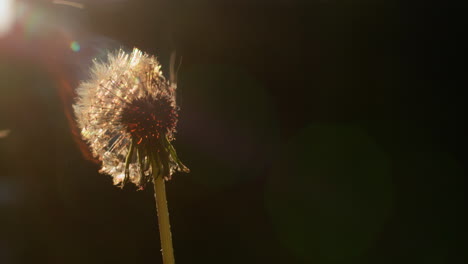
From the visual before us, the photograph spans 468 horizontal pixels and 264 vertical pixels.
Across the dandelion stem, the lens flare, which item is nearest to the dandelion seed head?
the dandelion stem

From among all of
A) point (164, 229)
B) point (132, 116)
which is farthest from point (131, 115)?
point (164, 229)

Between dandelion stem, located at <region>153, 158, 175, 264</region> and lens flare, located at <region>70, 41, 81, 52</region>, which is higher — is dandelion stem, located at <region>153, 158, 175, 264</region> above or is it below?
below

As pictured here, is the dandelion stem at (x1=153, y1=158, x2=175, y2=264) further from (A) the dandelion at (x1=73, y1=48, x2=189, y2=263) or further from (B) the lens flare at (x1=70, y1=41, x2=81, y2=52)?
(B) the lens flare at (x1=70, y1=41, x2=81, y2=52)

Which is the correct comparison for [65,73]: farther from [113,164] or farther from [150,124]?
[150,124]

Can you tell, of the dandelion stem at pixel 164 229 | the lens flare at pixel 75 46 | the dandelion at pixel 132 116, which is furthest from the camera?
the lens flare at pixel 75 46

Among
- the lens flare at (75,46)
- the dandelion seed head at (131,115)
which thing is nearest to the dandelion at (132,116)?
the dandelion seed head at (131,115)

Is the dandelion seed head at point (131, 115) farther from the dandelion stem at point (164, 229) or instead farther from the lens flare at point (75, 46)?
the lens flare at point (75, 46)

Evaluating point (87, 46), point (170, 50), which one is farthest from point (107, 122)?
point (170, 50)

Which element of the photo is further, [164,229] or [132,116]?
[132,116]

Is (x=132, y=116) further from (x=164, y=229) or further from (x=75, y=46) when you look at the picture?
(x=75, y=46)
